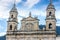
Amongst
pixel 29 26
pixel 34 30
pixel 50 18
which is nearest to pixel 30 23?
pixel 29 26

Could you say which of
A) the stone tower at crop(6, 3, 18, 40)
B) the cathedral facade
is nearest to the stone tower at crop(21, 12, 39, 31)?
the cathedral facade

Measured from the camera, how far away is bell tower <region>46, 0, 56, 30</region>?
47344mm

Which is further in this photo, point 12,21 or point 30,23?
point 12,21

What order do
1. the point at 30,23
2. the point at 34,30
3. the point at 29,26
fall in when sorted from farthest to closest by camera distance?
the point at 29,26, the point at 30,23, the point at 34,30

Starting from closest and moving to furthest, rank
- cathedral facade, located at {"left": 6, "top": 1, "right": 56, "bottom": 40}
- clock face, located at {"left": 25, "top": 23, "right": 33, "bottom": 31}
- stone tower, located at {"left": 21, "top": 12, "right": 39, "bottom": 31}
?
cathedral facade, located at {"left": 6, "top": 1, "right": 56, "bottom": 40}, stone tower, located at {"left": 21, "top": 12, "right": 39, "bottom": 31}, clock face, located at {"left": 25, "top": 23, "right": 33, "bottom": 31}

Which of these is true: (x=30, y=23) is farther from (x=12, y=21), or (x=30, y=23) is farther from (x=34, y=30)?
(x=12, y=21)

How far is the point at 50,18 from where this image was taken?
47.6 metres

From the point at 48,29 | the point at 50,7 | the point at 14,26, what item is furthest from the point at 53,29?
the point at 14,26

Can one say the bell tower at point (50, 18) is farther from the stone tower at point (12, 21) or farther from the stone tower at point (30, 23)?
the stone tower at point (12, 21)

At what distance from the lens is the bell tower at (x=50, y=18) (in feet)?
155

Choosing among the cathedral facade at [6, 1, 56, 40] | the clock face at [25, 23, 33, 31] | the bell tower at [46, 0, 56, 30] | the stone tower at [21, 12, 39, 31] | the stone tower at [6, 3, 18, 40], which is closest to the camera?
the cathedral facade at [6, 1, 56, 40]

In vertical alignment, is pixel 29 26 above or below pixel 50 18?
below

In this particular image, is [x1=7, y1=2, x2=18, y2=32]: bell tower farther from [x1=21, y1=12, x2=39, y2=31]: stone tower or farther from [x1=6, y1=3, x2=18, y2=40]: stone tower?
[x1=21, y1=12, x2=39, y2=31]: stone tower

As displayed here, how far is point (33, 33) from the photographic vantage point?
1858 inches
